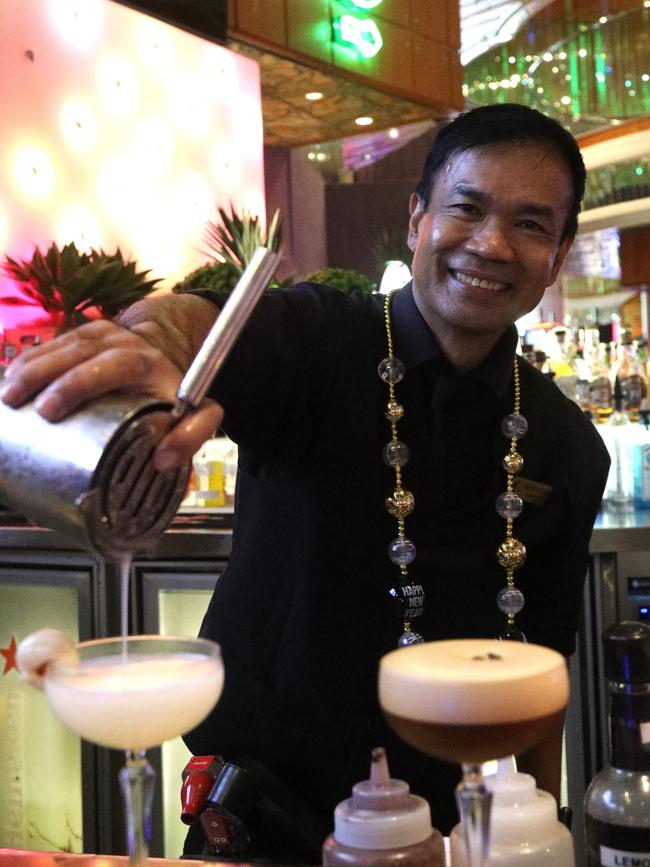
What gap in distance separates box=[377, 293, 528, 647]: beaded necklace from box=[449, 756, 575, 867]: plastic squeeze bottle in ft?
1.94

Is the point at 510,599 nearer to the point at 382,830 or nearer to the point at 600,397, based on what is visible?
the point at 382,830

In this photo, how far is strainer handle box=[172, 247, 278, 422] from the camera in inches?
40.8

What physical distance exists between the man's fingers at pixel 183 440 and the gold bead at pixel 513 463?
78 centimetres

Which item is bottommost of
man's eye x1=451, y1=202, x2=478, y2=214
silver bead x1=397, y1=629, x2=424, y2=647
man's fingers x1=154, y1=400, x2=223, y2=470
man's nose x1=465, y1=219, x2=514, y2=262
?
silver bead x1=397, y1=629, x2=424, y2=647

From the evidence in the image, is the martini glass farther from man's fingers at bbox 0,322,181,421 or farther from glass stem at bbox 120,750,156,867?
man's fingers at bbox 0,322,181,421

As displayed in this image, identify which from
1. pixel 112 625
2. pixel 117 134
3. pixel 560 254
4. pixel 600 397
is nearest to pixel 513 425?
pixel 560 254

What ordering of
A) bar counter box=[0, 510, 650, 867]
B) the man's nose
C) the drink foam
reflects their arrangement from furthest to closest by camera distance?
bar counter box=[0, 510, 650, 867]
the man's nose
the drink foam

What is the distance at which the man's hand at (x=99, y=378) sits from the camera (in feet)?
3.54

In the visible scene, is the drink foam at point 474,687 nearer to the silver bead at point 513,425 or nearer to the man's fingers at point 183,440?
the man's fingers at point 183,440

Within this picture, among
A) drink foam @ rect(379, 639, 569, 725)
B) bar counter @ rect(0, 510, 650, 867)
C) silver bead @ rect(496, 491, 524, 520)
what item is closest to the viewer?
drink foam @ rect(379, 639, 569, 725)

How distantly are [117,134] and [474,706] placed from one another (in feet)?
15.6

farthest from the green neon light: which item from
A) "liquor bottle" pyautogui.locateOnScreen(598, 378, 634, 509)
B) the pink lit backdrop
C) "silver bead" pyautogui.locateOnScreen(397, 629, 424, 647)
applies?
"silver bead" pyautogui.locateOnScreen(397, 629, 424, 647)

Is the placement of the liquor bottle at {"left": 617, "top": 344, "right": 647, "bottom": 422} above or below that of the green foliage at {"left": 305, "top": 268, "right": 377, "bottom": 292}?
below

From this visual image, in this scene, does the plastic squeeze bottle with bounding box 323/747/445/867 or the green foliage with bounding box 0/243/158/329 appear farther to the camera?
the green foliage with bounding box 0/243/158/329
